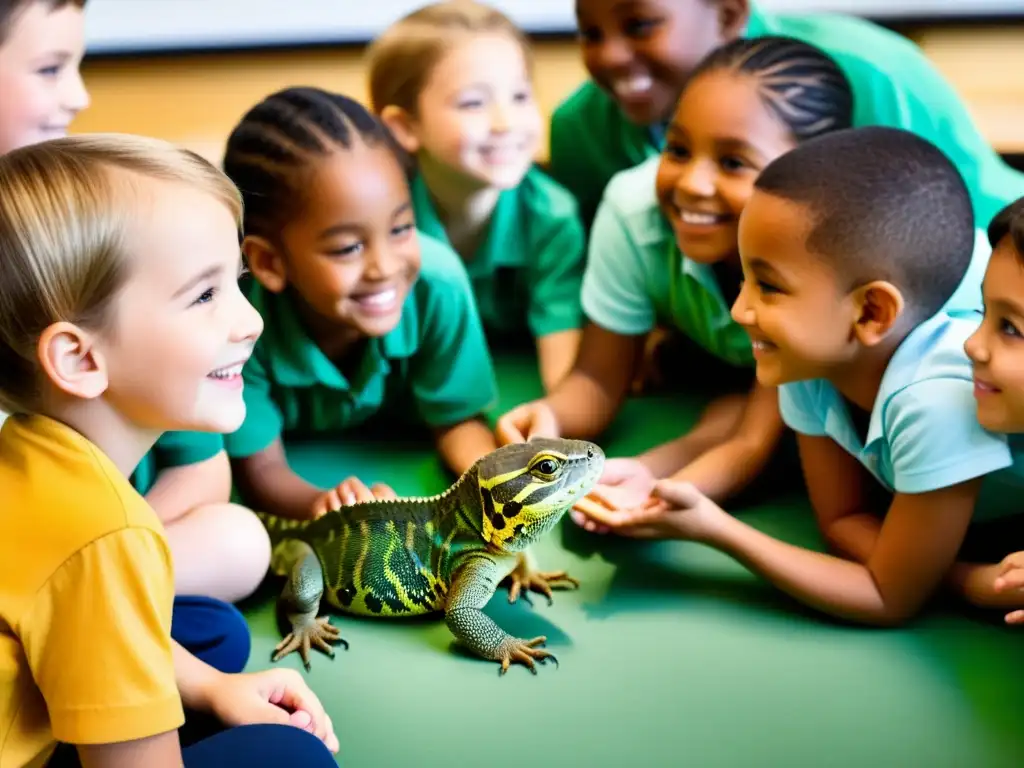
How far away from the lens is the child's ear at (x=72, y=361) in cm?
91

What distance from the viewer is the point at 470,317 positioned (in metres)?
1.70

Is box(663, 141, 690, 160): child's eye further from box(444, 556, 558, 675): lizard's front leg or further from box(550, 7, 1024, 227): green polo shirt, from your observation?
box(444, 556, 558, 675): lizard's front leg

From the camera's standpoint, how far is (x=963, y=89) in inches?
99.6

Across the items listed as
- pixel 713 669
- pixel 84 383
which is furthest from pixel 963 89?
pixel 84 383

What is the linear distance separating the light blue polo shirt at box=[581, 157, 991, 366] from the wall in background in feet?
2.87

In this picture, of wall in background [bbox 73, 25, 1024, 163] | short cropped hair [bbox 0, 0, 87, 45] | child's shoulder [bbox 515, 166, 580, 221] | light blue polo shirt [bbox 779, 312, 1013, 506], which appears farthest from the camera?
wall in background [bbox 73, 25, 1024, 163]

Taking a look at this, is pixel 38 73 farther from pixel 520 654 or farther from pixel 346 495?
pixel 520 654

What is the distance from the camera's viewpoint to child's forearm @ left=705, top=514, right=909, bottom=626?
138 cm

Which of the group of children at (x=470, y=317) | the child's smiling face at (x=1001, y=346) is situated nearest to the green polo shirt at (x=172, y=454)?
the group of children at (x=470, y=317)

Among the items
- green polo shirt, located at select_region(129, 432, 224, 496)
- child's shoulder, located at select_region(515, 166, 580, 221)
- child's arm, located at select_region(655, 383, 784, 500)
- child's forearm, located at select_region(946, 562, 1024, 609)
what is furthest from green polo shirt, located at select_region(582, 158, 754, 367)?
green polo shirt, located at select_region(129, 432, 224, 496)

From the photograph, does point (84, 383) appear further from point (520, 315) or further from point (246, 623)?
point (520, 315)

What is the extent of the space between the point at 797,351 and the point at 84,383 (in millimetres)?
799

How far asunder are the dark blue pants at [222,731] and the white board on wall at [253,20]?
180 centimetres

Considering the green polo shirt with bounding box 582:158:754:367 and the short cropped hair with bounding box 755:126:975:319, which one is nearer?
the short cropped hair with bounding box 755:126:975:319
